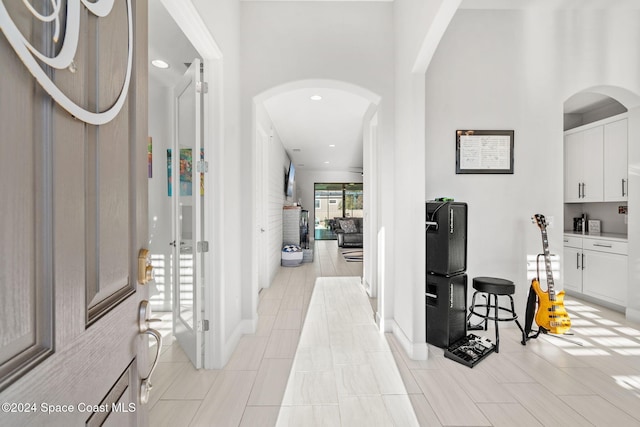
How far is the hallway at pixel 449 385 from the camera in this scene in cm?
166

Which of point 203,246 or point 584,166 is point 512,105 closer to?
point 584,166

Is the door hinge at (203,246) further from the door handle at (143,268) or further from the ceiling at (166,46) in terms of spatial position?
the ceiling at (166,46)

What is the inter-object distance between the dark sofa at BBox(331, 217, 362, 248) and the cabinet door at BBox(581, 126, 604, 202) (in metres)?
5.40

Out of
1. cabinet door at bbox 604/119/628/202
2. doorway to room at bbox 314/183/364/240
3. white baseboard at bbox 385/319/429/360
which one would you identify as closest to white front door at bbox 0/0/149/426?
white baseboard at bbox 385/319/429/360

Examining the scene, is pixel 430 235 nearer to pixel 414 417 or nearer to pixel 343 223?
pixel 414 417

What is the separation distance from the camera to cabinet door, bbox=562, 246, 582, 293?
146 inches

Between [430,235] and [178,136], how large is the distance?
7.42 feet

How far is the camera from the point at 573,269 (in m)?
3.78

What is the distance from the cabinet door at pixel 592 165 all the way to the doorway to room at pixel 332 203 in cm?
739

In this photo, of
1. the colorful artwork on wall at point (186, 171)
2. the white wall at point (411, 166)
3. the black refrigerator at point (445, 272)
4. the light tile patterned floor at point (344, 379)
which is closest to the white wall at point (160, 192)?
the colorful artwork on wall at point (186, 171)

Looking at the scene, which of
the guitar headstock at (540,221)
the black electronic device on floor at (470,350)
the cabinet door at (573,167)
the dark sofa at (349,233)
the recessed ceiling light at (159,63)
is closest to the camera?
the black electronic device on floor at (470,350)

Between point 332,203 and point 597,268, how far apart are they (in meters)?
8.15

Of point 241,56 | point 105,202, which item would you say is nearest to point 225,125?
point 241,56

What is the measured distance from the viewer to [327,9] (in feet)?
9.01
